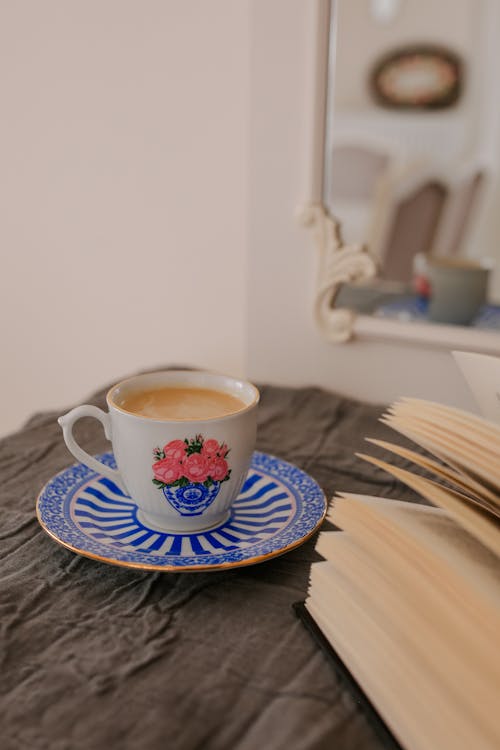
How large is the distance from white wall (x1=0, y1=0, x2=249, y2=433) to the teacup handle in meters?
0.49

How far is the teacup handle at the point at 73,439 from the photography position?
0.57m

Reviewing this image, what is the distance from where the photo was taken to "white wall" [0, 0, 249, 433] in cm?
101

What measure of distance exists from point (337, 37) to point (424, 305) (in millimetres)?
325

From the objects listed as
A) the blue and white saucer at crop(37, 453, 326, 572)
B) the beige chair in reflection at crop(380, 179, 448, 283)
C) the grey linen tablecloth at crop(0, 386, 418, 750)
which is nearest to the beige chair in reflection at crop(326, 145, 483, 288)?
the beige chair in reflection at crop(380, 179, 448, 283)

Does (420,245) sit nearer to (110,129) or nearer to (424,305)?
(424,305)

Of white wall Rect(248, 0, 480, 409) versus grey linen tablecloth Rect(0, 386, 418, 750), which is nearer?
grey linen tablecloth Rect(0, 386, 418, 750)

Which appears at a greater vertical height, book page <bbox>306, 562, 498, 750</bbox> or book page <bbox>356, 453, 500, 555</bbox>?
book page <bbox>356, 453, 500, 555</bbox>

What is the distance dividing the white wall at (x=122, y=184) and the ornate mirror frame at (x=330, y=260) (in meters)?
0.16

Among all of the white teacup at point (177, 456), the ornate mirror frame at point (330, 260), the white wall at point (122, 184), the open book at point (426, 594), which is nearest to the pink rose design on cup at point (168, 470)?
the white teacup at point (177, 456)

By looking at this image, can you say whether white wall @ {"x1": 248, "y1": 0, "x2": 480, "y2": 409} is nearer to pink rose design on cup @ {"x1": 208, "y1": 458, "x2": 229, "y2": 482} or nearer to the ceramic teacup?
the ceramic teacup

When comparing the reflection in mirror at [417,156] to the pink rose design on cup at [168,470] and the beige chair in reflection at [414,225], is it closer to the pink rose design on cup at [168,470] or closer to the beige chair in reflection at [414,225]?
the beige chair in reflection at [414,225]

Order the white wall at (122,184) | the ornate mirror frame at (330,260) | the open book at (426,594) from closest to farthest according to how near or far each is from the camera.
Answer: the open book at (426,594) < the ornate mirror frame at (330,260) < the white wall at (122,184)

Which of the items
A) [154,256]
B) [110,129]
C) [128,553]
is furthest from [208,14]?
[128,553]

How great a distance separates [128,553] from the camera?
1.64 feet
